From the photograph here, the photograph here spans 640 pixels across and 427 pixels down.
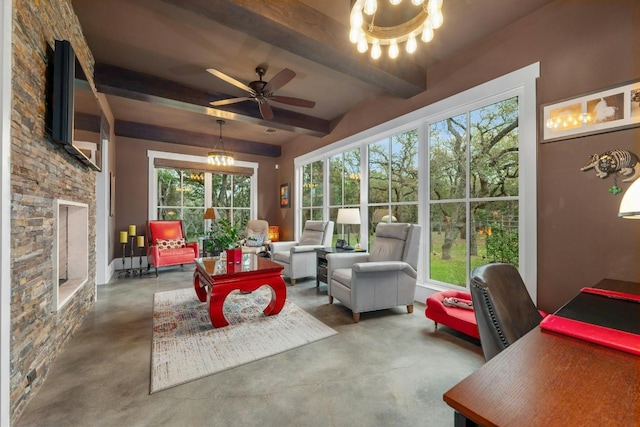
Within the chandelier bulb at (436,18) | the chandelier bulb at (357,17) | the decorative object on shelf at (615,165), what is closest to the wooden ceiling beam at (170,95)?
the chandelier bulb at (357,17)

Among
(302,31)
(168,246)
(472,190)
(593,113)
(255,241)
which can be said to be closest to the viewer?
(593,113)

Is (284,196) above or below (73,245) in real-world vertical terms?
above

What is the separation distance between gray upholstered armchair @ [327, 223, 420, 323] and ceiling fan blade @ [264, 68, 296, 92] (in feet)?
6.61

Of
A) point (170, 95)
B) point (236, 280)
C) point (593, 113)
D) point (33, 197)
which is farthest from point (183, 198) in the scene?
point (593, 113)

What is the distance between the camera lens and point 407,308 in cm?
313

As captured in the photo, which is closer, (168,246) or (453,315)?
(453,315)

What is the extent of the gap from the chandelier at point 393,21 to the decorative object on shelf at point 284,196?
16.4 feet

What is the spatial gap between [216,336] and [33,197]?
5.48 ft

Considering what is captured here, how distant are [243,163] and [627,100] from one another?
6250 mm

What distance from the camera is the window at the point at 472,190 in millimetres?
2779

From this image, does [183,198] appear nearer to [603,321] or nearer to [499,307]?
[499,307]

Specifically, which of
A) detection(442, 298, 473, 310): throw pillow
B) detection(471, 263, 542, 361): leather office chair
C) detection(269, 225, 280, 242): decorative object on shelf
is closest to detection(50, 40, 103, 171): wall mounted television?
detection(471, 263, 542, 361): leather office chair

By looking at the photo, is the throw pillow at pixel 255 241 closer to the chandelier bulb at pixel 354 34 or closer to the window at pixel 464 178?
the window at pixel 464 178

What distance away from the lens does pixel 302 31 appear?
2.39 meters
